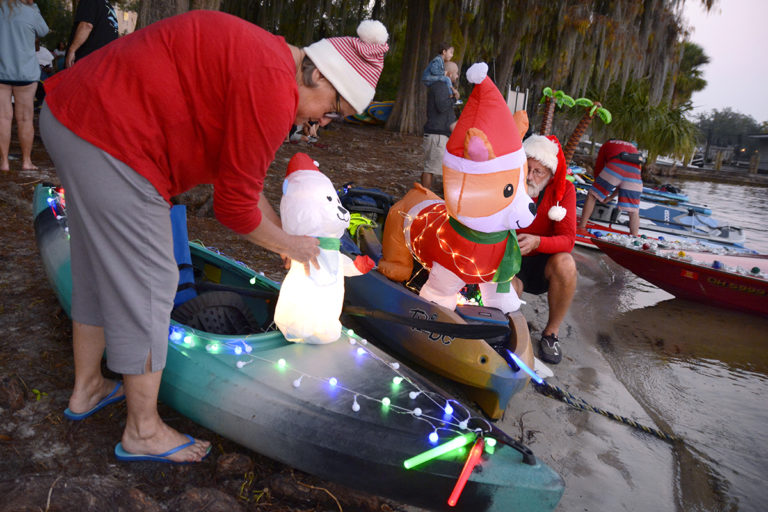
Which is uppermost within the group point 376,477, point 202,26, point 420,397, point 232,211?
point 202,26

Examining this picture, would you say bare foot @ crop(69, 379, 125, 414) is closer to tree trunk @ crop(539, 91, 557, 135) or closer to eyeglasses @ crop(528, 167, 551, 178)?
eyeglasses @ crop(528, 167, 551, 178)

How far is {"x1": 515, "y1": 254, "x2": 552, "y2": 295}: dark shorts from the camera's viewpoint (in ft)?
13.4

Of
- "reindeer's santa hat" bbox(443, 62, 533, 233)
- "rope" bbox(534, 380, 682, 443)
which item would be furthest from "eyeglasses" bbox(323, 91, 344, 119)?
"rope" bbox(534, 380, 682, 443)

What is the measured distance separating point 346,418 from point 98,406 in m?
1.17

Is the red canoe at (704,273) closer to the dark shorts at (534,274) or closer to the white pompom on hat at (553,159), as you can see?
the dark shorts at (534,274)

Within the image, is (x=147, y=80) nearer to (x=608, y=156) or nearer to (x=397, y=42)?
(x=608, y=156)

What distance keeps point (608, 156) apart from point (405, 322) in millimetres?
6145

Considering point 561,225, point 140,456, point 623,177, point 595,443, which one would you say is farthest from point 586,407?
point 623,177

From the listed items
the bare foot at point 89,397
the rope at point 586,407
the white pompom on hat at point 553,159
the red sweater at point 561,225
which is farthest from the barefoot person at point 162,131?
the red sweater at point 561,225

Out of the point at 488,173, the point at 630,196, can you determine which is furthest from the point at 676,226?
the point at 488,173

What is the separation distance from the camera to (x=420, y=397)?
2.28 metres

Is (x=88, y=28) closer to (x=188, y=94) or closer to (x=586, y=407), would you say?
(x=188, y=94)

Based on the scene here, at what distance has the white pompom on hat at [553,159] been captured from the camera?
3.62 m

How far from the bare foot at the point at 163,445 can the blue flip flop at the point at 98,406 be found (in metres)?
0.33
